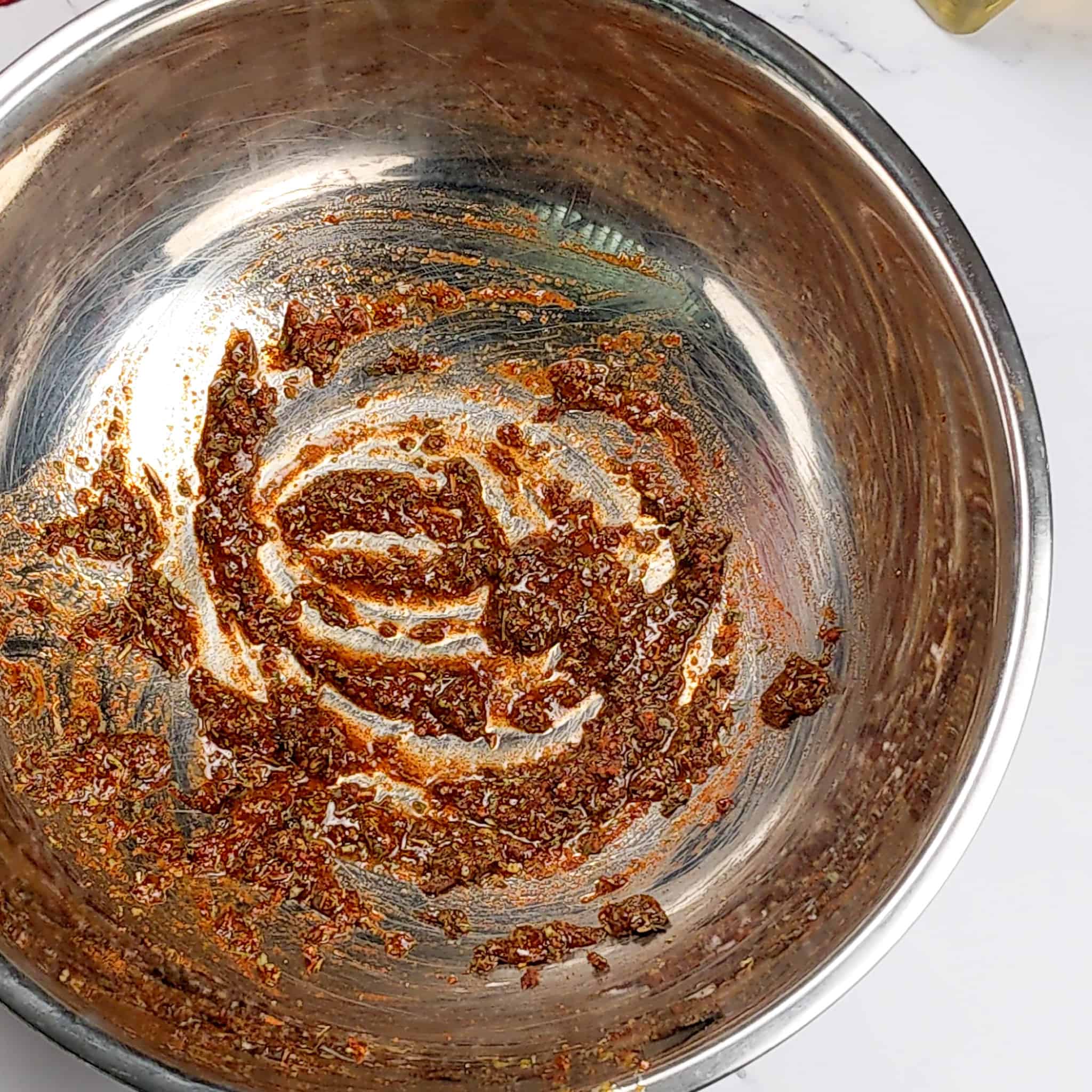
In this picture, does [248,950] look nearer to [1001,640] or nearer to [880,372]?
[1001,640]

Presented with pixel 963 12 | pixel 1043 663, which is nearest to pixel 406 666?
pixel 1043 663

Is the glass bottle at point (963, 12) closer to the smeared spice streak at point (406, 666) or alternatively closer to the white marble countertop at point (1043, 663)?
the white marble countertop at point (1043, 663)

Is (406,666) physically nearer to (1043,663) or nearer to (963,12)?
(1043,663)

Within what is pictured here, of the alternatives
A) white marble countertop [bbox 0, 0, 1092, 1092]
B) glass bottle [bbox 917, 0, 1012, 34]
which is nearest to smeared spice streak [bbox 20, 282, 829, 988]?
white marble countertop [bbox 0, 0, 1092, 1092]

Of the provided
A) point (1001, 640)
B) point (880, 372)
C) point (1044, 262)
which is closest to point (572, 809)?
point (1001, 640)

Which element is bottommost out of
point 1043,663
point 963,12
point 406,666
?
point 406,666

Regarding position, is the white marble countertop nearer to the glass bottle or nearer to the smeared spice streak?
the glass bottle
